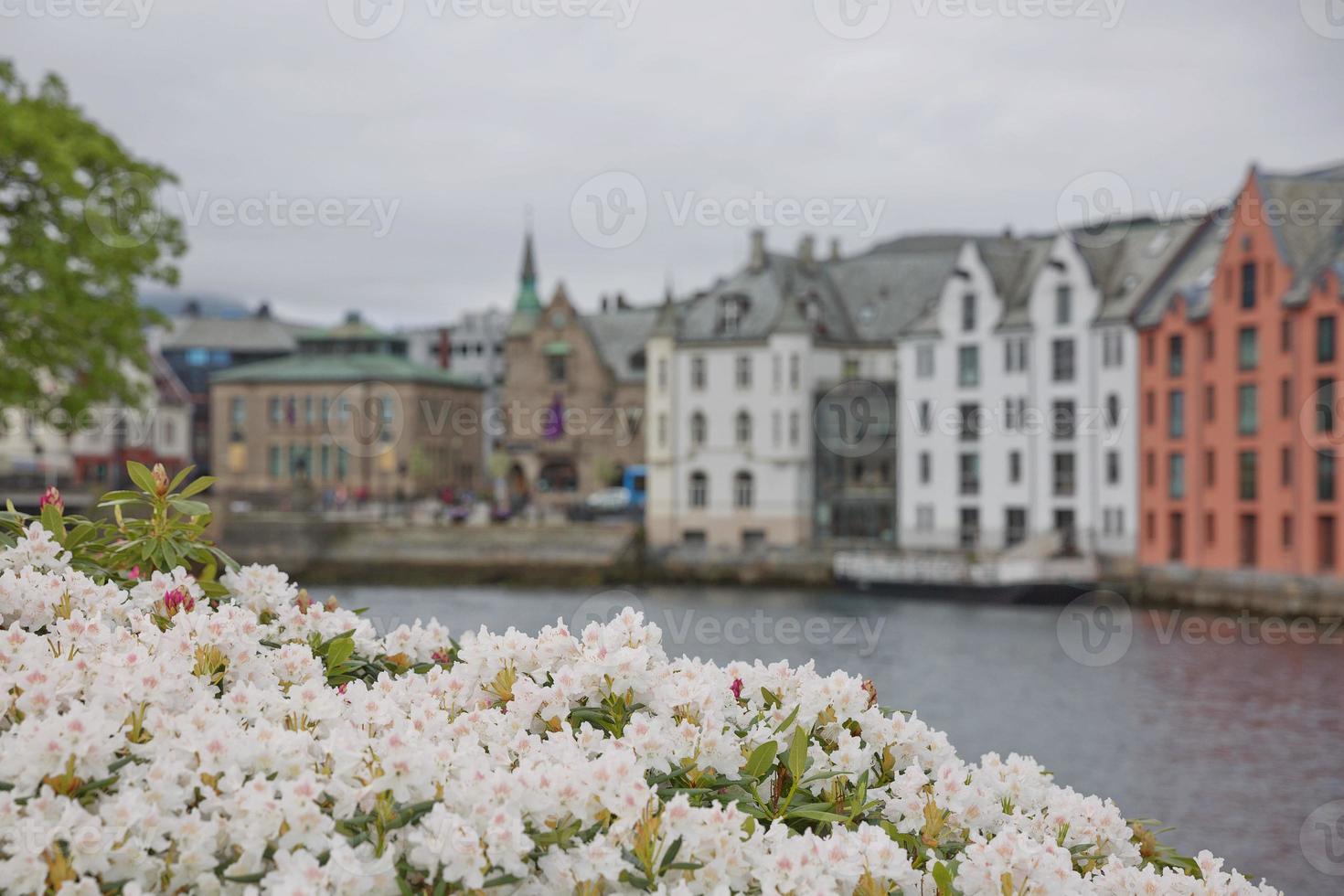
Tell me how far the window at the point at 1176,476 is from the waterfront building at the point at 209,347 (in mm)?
83022

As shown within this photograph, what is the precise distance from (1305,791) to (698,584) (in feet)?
162

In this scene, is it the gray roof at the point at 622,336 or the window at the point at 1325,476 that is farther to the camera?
the gray roof at the point at 622,336

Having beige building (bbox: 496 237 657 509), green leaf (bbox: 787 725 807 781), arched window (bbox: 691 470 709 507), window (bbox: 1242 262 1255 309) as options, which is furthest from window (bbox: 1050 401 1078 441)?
green leaf (bbox: 787 725 807 781)

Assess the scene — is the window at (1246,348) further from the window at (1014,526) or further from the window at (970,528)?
the window at (970,528)

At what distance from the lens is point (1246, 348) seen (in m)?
64.1

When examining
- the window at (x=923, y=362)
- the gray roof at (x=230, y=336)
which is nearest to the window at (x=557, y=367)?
the window at (x=923, y=362)

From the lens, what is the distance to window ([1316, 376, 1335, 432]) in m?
58.4

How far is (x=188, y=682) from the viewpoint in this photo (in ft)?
15.7

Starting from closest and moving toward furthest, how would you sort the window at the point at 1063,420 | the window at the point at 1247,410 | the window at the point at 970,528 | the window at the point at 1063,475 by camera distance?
the window at the point at 1247,410 → the window at the point at 1063,475 → the window at the point at 1063,420 → the window at the point at 970,528

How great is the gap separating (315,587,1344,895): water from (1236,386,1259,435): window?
883cm

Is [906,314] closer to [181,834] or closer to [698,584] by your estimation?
[698,584]

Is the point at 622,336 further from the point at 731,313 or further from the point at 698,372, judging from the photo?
the point at 731,313

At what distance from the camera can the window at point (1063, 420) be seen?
246 feet

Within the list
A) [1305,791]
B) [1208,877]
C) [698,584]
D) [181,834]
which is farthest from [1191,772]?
[698,584]
